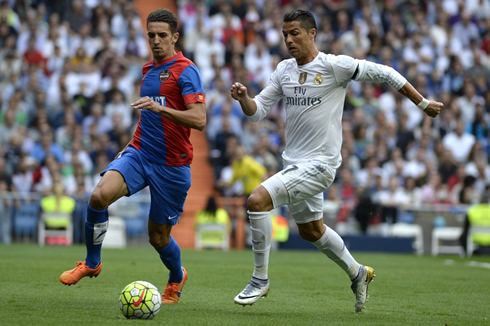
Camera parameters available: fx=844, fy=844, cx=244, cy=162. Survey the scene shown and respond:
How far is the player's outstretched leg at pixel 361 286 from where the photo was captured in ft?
26.3

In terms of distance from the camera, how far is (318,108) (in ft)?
26.2

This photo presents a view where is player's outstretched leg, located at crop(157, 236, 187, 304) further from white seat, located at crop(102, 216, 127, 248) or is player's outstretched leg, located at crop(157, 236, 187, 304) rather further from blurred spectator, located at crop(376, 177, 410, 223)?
blurred spectator, located at crop(376, 177, 410, 223)

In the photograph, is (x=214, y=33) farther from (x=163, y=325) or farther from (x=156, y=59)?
(x=163, y=325)

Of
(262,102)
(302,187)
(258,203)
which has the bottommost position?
(258,203)

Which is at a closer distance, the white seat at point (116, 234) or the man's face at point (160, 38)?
the man's face at point (160, 38)

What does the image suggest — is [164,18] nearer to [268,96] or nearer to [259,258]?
[268,96]

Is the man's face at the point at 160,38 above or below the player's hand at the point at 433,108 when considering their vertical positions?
above

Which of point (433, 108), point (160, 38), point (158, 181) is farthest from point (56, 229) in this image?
point (433, 108)

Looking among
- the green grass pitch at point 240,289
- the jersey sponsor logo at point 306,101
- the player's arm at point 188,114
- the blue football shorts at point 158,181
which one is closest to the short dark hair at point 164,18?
the player's arm at point 188,114

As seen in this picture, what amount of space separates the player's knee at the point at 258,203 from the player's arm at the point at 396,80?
1.46 metres

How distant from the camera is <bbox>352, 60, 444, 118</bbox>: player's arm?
25.7 ft

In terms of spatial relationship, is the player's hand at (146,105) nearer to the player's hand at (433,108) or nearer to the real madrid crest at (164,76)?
the real madrid crest at (164,76)

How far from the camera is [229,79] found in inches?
894

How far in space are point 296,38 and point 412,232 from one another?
12706mm
